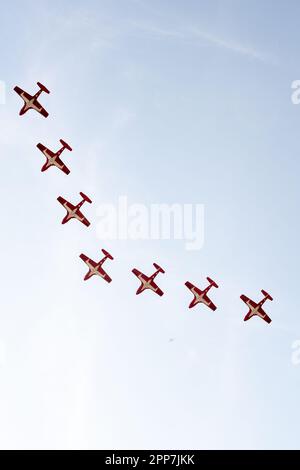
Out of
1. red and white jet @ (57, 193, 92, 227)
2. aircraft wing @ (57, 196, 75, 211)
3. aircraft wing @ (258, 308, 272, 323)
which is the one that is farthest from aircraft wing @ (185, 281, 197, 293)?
aircraft wing @ (57, 196, 75, 211)

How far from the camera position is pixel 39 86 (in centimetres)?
7288

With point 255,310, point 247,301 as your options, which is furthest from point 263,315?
point 247,301

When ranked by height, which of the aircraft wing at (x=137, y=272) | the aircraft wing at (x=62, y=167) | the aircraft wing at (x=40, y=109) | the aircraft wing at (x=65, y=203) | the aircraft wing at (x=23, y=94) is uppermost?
the aircraft wing at (x=23, y=94)

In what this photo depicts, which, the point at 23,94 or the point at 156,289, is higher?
the point at 23,94

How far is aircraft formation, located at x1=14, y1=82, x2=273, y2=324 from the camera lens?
75250 millimetres

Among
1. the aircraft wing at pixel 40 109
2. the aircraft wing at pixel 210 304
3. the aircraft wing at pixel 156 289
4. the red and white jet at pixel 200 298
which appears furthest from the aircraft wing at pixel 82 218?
the aircraft wing at pixel 210 304

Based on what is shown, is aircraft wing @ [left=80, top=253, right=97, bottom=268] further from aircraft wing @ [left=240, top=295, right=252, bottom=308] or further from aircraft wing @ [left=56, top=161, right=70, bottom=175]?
aircraft wing @ [left=240, top=295, right=252, bottom=308]

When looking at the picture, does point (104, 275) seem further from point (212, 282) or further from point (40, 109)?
point (40, 109)

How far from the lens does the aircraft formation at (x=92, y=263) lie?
75.2 metres

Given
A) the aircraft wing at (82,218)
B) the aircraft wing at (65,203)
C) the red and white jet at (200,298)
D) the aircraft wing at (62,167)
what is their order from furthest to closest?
the red and white jet at (200,298) → the aircraft wing at (82,218) → the aircraft wing at (62,167) → the aircraft wing at (65,203)

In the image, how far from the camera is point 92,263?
78312 mm

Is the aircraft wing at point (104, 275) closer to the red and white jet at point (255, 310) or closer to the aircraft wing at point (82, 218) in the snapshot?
the aircraft wing at point (82, 218)

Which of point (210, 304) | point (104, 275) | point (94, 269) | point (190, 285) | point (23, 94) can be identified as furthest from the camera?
point (210, 304)
